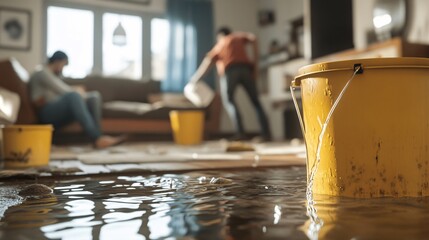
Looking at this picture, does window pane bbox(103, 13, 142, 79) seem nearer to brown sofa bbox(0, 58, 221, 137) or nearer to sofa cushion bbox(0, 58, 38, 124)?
brown sofa bbox(0, 58, 221, 137)

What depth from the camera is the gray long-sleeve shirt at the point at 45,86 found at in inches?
118

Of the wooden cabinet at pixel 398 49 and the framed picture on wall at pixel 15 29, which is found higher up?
the framed picture on wall at pixel 15 29

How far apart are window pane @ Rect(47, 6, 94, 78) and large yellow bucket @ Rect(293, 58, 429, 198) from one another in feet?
16.1

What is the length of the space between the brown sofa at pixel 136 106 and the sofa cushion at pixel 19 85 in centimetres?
49

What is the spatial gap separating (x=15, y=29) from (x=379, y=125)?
512 cm

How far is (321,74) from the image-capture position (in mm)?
922

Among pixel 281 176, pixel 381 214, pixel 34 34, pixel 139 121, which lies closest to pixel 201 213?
pixel 381 214

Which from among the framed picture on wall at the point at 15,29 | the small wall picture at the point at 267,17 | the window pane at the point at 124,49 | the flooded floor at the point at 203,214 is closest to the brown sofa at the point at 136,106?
the window pane at the point at 124,49

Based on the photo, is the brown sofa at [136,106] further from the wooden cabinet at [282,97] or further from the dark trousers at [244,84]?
the wooden cabinet at [282,97]

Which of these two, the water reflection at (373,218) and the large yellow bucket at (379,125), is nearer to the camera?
the water reflection at (373,218)

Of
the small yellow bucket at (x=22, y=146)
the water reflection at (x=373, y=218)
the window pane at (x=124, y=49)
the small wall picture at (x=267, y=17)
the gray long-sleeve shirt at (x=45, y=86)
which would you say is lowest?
the water reflection at (x=373, y=218)

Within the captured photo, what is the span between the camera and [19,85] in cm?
321

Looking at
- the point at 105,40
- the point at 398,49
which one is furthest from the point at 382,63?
the point at 105,40

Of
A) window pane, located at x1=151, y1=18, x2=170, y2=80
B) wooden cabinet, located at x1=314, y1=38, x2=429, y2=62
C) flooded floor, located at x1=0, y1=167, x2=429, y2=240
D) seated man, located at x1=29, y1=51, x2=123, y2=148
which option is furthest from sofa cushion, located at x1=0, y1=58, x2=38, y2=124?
window pane, located at x1=151, y1=18, x2=170, y2=80
